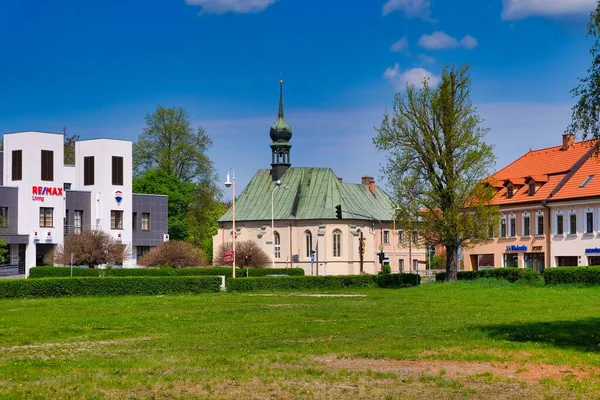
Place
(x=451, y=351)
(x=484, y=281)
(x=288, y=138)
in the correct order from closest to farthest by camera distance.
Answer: (x=451, y=351)
(x=484, y=281)
(x=288, y=138)

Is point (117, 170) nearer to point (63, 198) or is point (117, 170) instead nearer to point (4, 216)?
point (63, 198)

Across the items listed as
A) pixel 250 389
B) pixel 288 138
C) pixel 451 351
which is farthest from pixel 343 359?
pixel 288 138

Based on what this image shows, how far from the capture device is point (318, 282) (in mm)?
61531

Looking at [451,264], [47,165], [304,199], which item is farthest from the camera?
[304,199]

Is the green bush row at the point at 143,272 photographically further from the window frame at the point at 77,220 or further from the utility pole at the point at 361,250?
the utility pole at the point at 361,250

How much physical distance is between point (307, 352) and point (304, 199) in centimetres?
8449

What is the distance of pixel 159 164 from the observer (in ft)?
338

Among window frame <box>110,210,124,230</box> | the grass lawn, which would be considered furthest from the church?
the grass lawn

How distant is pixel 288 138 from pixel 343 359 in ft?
299

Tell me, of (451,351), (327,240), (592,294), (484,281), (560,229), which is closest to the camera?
(451,351)

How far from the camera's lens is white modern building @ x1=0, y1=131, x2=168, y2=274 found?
78.2 m

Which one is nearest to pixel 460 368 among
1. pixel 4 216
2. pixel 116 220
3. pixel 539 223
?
pixel 539 223

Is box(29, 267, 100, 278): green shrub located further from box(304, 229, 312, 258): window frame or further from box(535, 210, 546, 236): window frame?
box(304, 229, 312, 258): window frame

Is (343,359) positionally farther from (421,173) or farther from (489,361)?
(421,173)
